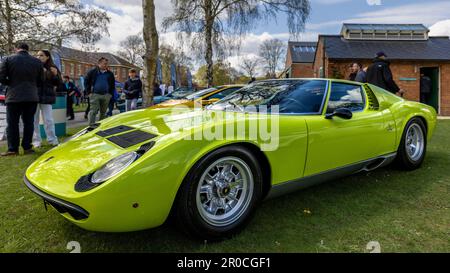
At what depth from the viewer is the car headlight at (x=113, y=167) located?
175 cm

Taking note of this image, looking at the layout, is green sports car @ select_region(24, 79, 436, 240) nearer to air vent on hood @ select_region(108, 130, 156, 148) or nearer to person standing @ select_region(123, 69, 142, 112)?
air vent on hood @ select_region(108, 130, 156, 148)

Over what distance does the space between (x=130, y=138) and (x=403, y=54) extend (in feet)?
55.9

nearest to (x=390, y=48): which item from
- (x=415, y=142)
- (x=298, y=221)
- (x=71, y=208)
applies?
(x=415, y=142)

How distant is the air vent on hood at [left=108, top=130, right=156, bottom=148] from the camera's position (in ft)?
6.93

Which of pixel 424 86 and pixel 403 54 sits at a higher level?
pixel 403 54

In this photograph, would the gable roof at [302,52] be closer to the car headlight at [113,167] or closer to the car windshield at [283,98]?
the car windshield at [283,98]

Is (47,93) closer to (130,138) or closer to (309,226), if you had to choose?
(130,138)

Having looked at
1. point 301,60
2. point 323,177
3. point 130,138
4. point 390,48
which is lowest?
point 323,177

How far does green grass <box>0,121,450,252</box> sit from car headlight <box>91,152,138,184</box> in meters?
0.56

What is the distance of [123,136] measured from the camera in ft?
7.76

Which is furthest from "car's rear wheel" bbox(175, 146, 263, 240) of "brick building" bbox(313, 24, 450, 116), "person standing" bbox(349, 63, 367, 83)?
"brick building" bbox(313, 24, 450, 116)

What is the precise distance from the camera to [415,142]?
3.92 meters

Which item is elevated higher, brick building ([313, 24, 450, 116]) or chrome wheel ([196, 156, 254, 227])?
brick building ([313, 24, 450, 116])

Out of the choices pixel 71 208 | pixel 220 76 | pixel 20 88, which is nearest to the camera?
pixel 71 208
